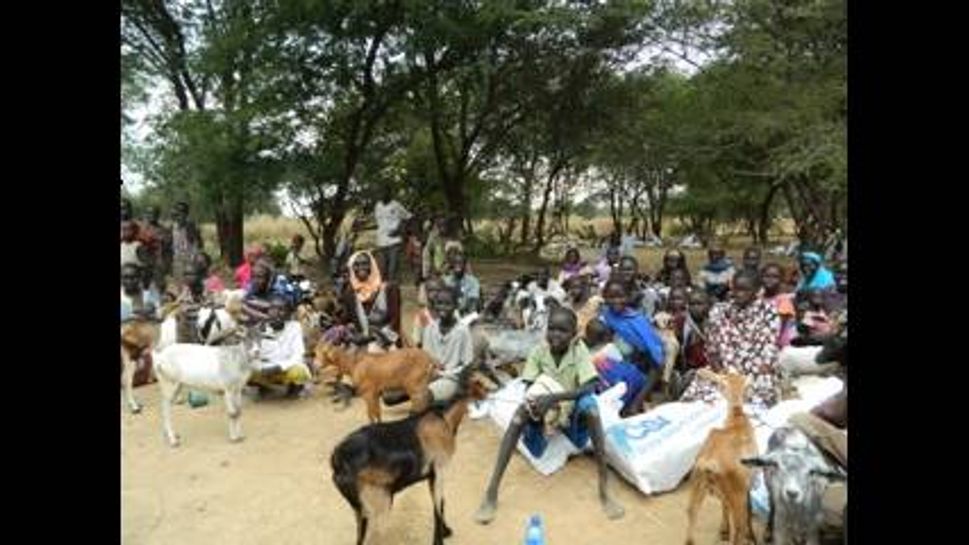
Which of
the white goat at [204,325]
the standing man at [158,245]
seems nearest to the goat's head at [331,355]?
the white goat at [204,325]

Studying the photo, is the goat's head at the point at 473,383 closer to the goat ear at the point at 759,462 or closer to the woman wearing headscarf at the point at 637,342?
the woman wearing headscarf at the point at 637,342

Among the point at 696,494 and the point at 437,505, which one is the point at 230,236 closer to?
the point at 437,505

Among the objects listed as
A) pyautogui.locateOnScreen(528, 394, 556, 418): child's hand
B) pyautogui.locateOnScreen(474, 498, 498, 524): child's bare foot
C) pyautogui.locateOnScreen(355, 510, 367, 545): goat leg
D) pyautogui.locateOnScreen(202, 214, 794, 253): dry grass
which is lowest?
pyautogui.locateOnScreen(474, 498, 498, 524): child's bare foot

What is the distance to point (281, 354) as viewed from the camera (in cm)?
755

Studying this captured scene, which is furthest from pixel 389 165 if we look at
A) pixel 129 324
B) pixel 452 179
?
pixel 129 324

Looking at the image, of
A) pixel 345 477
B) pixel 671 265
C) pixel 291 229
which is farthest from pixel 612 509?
pixel 291 229

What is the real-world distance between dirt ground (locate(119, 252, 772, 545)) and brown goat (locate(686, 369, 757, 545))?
0.50m

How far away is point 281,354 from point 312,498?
2.04m

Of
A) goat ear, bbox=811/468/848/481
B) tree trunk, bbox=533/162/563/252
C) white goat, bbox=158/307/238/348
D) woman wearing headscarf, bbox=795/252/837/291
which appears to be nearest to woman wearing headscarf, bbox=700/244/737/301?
woman wearing headscarf, bbox=795/252/837/291

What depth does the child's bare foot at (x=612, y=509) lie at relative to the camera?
5383 mm

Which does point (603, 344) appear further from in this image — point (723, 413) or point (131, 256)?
point (131, 256)

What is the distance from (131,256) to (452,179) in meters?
10.9

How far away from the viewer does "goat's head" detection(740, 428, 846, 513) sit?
4148 millimetres

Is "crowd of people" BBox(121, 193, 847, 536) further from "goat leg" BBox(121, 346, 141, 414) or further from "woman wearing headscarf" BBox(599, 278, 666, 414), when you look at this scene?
"goat leg" BBox(121, 346, 141, 414)
